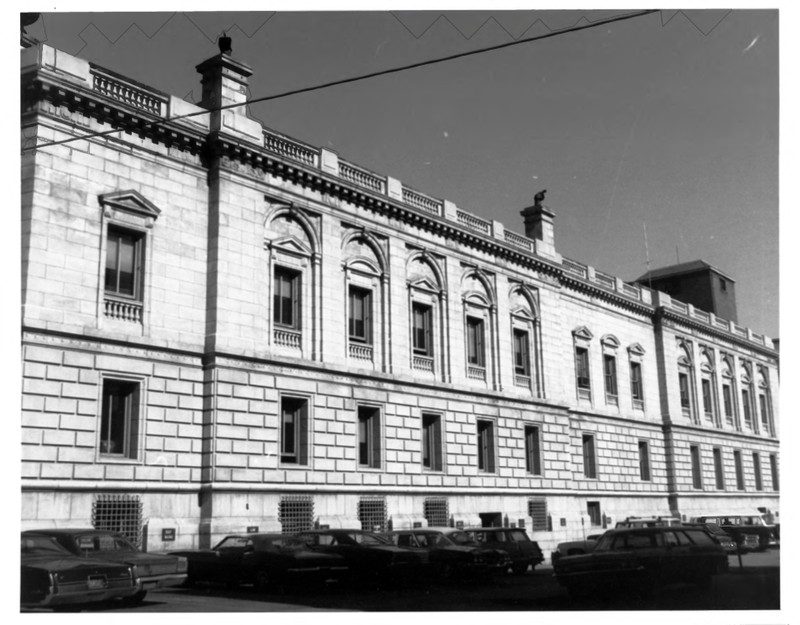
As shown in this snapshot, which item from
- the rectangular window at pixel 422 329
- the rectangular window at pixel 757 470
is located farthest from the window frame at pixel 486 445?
the rectangular window at pixel 757 470

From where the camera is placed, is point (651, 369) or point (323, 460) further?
point (651, 369)

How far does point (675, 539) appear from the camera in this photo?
20141 mm

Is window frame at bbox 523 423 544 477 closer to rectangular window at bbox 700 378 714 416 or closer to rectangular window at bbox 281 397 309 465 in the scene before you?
rectangular window at bbox 281 397 309 465

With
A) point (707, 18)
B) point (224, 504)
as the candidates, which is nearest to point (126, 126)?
point (224, 504)

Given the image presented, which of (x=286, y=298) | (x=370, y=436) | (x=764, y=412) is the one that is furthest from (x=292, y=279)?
(x=764, y=412)

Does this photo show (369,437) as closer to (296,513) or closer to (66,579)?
(296,513)

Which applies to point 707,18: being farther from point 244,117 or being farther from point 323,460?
point 323,460

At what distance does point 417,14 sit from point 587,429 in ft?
94.1

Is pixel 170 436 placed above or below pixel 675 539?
above

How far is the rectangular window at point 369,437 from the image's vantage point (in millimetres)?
30266

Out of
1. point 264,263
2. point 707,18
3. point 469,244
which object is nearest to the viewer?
point 707,18

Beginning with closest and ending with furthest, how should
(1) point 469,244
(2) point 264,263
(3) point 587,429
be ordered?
(2) point 264,263 < (1) point 469,244 < (3) point 587,429

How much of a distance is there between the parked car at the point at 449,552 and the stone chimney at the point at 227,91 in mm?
13324

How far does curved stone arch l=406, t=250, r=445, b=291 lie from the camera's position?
33.9 meters
